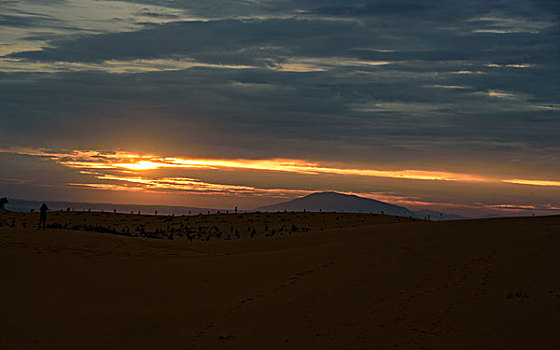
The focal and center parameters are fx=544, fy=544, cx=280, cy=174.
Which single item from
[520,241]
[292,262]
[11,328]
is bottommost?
[11,328]

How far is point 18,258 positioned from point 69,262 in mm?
1655

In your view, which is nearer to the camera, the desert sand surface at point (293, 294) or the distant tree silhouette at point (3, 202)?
the desert sand surface at point (293, 294)

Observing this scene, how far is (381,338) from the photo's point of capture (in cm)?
1215

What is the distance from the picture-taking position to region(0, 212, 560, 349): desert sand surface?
1227 cm

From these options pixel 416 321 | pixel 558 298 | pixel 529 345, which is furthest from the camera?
pixel 558 298

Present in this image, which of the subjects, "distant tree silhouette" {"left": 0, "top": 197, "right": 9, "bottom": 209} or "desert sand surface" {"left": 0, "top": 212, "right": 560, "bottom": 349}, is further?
"distant tree silhouette" {"left": 0, "top": 197, "right": 9, "bottom": 209}

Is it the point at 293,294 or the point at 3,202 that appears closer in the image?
the point at 293,294

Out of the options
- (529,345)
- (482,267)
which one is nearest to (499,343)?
(529,345)

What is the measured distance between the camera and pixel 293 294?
15.0m

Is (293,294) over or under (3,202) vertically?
under

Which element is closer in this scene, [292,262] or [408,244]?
[292,262]

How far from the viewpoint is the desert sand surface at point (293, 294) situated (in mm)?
12266

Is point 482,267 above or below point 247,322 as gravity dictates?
above

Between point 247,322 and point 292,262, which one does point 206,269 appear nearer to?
point 292,262
